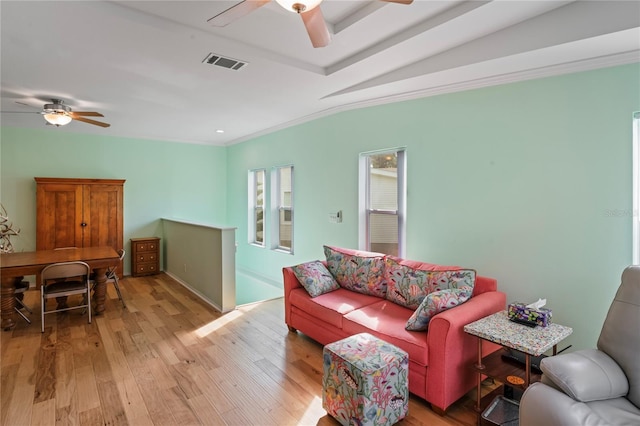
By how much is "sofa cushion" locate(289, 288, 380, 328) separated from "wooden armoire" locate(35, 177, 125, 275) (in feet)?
13.4

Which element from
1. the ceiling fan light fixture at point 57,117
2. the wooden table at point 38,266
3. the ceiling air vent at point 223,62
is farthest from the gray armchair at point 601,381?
the ceiling fan light fixture at point 57,117

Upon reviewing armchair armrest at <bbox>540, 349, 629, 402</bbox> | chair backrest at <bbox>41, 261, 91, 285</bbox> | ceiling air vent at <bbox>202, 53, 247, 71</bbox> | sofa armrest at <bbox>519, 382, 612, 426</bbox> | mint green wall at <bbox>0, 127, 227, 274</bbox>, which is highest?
ceiling air vent at <bbox>202, 53, 247, 71</bbox>

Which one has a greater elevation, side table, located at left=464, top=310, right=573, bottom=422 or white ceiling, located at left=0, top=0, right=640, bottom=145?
white ceiling, located at left=0, top=0, right=640, bottom=145

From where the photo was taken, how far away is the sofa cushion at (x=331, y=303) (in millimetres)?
2971

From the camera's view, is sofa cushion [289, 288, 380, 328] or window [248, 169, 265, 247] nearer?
sofa cushion [289, 288, 380, 328]

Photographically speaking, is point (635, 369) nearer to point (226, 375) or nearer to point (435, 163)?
point (435, 163)

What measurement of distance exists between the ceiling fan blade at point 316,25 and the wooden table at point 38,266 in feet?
11.7

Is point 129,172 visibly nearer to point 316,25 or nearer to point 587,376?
point 316,25

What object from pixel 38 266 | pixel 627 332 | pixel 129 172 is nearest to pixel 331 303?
pixel 627 332

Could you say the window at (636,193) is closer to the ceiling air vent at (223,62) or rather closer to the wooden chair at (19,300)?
the ceiling air vent at (223,62)

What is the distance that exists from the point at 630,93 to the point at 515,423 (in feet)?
8.05

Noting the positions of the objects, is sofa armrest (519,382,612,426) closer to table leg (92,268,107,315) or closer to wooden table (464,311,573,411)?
wooden table (464,311,573,411)

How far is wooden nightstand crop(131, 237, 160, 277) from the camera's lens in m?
6.00

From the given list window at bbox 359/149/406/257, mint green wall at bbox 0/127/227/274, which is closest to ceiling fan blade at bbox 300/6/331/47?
window at bbox 359/149/406/257
